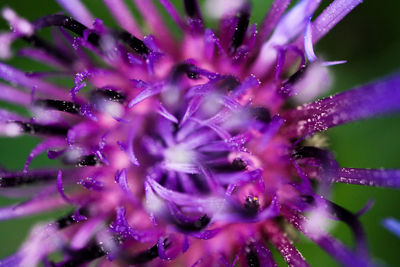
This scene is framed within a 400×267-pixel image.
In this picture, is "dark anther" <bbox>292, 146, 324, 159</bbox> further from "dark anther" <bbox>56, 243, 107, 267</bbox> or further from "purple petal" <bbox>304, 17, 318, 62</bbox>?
"dark anther" <bbox>56, 243, 107, 267</bbox>

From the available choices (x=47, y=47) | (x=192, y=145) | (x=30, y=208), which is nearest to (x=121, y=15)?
(x=47, y=47)

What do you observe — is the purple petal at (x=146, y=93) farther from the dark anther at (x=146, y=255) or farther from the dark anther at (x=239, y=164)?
the dark anther at (x=146, y=255)

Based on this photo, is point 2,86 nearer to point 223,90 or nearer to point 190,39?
point 190,39

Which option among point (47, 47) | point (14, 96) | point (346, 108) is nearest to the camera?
point (346, 108)

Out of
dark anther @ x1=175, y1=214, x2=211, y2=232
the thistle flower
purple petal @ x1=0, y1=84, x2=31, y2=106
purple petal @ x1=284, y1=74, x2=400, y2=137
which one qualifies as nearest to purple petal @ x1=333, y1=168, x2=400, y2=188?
the thistle flower

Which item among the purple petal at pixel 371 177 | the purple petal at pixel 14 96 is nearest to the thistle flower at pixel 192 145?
the purple petal at pixel 371 177

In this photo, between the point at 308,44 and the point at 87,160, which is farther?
the point at 87,160

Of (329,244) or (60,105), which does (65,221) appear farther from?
Answer: (329,244)
